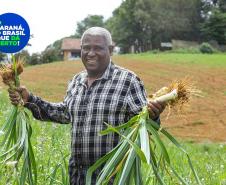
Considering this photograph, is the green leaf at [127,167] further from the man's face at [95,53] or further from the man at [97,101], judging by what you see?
the man's face at [95,53]

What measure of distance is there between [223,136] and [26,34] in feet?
33.7

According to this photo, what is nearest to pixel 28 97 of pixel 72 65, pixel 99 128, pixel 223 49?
pixel 99 128

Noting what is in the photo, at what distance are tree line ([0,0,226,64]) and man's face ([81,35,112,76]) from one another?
48358mm

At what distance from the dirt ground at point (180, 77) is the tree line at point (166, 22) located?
19.6 meters

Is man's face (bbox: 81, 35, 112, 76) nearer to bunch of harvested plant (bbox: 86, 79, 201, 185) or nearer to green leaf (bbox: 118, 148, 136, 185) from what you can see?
bunch of harvested plant (bbox: 86, 79, 201, 185)

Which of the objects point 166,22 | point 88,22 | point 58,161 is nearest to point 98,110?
point 58,161

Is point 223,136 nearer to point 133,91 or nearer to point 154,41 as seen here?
point 133,91

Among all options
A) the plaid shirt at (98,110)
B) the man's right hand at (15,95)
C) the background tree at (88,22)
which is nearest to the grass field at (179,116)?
the plaid shirt at (98,110)

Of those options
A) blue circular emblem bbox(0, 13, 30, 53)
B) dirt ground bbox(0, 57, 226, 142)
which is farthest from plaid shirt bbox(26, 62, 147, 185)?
dirt ground bbox(0, 57, 226, 142)

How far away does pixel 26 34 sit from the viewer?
321 cm

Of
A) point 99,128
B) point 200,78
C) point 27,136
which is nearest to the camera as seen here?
point 27,136

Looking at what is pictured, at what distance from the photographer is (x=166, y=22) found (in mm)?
53625

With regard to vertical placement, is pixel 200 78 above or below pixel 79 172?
below

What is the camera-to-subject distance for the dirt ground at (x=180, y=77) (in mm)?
14102
